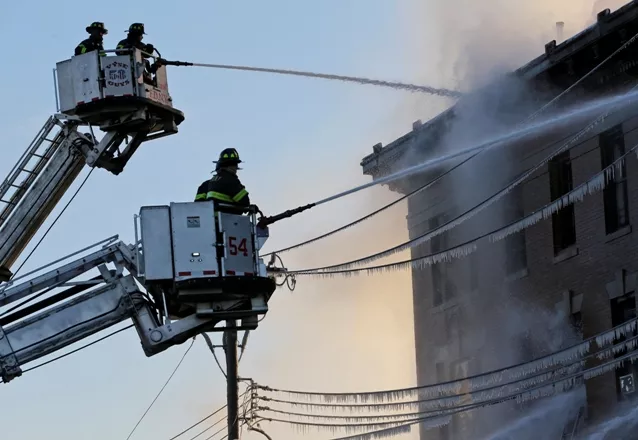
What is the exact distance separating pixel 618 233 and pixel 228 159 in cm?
986

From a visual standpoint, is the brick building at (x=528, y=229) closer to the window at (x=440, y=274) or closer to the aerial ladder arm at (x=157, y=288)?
the window at (x=440, y=274)

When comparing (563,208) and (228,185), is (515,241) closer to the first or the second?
(563,208)

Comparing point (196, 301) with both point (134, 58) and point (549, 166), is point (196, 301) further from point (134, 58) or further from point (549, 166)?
point (549, 166)

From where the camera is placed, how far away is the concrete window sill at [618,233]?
26.5m

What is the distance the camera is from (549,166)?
2922 cm

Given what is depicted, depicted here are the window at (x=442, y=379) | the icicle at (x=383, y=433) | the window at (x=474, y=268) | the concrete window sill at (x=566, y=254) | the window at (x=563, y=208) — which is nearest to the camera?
the icicle at (x=383, y=433)

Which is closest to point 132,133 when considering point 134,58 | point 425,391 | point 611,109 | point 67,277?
point 134,58

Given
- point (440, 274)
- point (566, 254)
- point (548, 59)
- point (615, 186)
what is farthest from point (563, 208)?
point (440, 274)

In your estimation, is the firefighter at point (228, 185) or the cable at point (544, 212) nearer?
the firefighter at point (228, 185)

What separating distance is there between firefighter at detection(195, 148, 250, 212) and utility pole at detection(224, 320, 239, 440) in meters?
11.4

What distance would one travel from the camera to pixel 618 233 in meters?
26.8

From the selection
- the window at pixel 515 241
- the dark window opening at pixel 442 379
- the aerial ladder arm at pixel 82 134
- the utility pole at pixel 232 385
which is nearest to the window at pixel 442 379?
the dark window opening at pixel 442 379

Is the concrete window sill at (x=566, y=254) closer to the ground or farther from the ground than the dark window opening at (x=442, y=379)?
farther from the ground

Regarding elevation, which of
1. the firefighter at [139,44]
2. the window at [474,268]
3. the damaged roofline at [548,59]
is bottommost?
the window at [474,268]
